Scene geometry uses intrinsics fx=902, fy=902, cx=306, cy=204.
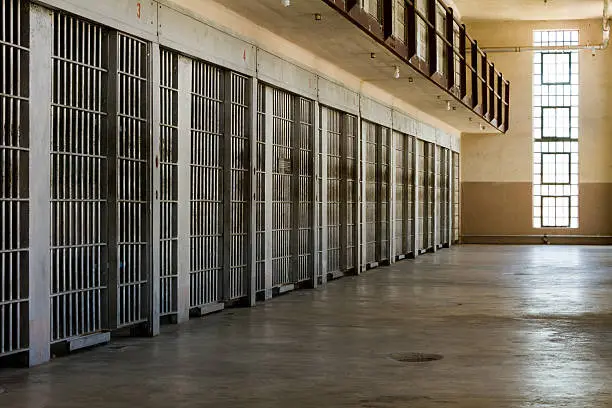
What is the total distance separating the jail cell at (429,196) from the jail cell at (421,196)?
125mm

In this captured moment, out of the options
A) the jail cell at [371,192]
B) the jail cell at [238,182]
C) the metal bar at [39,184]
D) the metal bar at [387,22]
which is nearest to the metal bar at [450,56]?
the jail cell at [371,192]

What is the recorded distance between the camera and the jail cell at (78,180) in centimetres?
866

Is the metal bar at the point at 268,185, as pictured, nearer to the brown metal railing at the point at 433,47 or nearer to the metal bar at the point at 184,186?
the brown metal railing at the point at 433,47

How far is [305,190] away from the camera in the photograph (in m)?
16.5

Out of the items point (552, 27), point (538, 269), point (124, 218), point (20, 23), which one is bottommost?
point (538, 269)

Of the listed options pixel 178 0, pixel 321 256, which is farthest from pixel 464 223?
pixel 178 0

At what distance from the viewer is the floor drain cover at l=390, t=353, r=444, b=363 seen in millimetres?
8484

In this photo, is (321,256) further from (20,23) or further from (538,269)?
(20,23)

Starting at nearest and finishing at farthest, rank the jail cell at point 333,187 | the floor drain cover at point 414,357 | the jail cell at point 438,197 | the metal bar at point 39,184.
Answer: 1. the metal bar at point 39,184
2. the floor drain cover at point 414,357
3. the jail cell at point 333,187
4. the jail cell at point 438,197

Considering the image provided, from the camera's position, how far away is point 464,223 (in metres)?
35.4

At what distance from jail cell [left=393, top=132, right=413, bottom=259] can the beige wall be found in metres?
9.78

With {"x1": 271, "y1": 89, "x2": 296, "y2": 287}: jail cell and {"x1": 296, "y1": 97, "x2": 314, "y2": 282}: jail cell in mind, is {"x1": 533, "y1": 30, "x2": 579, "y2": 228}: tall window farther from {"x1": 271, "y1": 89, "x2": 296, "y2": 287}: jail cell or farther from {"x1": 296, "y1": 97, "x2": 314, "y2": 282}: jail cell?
{"x1": 271, "y1": 89, "x2": 296, "y2": 287}: jail cell

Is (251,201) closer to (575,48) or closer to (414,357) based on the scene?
(414,357)

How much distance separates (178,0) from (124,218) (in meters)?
2.91
